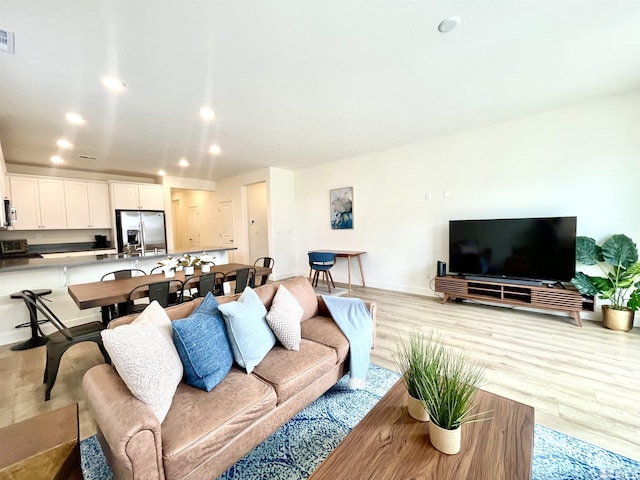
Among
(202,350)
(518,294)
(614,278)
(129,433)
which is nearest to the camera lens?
(129,433)

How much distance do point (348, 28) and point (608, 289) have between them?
3.89m

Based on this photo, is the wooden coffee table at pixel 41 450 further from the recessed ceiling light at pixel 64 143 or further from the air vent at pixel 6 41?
the recessed ceiling light at pixel 64 143

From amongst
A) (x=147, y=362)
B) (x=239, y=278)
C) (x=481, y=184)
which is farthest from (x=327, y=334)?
(x=481, y=184)

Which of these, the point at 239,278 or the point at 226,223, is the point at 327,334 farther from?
the point at 226,223

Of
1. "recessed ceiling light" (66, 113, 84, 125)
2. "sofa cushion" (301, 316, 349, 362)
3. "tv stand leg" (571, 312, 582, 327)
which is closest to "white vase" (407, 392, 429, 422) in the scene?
"sofa cushion" (301, 316, 349, 362)

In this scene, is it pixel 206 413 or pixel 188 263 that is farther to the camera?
pixel 188 263

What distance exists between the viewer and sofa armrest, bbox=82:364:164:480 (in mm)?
994

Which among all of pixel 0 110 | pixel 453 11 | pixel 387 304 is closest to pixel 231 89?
pixel 453 11

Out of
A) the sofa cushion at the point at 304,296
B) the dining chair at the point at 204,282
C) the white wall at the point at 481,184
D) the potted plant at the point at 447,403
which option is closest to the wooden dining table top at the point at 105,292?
the dining chair at the point at 204,282

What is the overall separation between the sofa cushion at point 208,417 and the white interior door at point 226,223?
20.1 ft

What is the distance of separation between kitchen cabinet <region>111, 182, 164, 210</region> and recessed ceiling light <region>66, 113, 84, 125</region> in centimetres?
293

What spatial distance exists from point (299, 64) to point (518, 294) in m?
3.82

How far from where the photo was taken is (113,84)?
251cm

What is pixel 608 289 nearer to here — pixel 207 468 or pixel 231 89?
pixel 207 468
